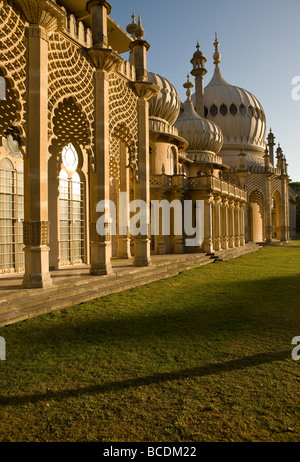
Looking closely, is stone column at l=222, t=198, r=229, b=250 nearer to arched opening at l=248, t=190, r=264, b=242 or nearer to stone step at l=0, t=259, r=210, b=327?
stone step at l=0, t=259, r=210, b=327

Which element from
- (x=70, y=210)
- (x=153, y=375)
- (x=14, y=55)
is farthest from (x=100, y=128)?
(x=153, y=375)

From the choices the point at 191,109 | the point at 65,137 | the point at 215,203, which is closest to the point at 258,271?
the point at 215,203

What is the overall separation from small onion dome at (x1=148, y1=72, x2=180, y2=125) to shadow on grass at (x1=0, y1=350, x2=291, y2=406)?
18796 millimetres

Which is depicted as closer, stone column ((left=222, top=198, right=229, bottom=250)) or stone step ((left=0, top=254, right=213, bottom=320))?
stone step ((left=0, top=254, right=213, bottom=320))

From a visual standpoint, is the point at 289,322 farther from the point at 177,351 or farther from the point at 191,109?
the point at 191,109

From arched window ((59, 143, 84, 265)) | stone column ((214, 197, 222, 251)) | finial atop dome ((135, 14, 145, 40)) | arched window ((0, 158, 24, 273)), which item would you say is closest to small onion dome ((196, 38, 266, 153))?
stone column ((214, 197, 222, 251))

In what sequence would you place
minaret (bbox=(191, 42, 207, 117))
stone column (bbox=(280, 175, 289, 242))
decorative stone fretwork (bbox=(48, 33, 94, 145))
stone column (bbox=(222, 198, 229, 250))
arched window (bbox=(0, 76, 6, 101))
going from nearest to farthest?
decorative stone fretwork (bbox=(48, 33, 94, 145)) < arched window (bbox=(0, 76, 6, 101)) < stone column (bbox=(222, 198, 229, 250)) < minaret (bbox=(191, 42, 207, 117)) < stone column (bbox=(280, 175, 289, 242))

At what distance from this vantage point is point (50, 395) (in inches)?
142

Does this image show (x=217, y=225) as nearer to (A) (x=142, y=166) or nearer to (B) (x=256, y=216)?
(A) (x=142, y=166)

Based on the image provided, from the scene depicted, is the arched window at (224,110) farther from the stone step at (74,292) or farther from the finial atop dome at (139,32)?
the stone step at (74,292)

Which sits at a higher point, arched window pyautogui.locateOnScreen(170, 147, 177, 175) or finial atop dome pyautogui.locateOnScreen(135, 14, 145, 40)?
finial atop dome pyautogui.locateOnScreen(135, 14, 145, 40)

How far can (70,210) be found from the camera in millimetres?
13031

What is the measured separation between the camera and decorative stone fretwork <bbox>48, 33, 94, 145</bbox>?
28.9ft
